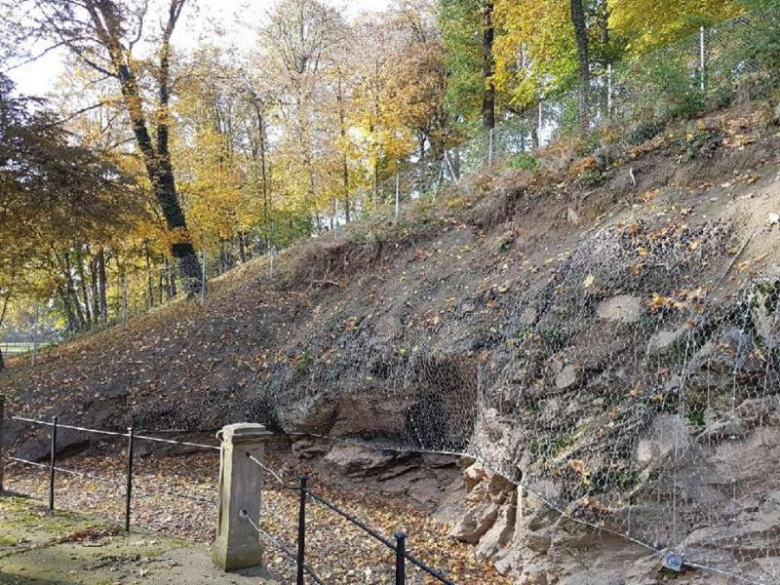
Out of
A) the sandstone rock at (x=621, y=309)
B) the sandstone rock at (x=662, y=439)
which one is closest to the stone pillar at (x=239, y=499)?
the sandstone rock at (x=662, y=439)

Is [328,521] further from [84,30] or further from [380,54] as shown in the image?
[380,54]

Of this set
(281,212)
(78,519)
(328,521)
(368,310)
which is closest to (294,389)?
(368,310)

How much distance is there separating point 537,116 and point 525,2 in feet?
17.4

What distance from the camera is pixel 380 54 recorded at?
16688mm

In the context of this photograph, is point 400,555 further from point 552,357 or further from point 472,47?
point 472,47

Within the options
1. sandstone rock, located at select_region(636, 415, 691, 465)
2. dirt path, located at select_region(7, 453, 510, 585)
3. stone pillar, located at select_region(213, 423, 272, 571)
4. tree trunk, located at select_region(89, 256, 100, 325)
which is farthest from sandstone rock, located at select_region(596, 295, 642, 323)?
tree trunk, located at select_region(89, 256, 100, 325)

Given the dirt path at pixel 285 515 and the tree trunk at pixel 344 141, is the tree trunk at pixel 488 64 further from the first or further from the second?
the dirt path at pixel 285 515

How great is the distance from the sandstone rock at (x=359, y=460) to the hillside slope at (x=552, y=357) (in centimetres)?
22

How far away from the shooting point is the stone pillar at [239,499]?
4512 millimetres

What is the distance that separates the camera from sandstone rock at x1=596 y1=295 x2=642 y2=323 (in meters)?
6.16

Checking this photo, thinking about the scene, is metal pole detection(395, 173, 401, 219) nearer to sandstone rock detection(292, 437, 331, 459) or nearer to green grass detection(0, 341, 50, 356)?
sandstone rock detection(292, 437, 331, 459)

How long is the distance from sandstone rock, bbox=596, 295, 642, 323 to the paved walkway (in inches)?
177

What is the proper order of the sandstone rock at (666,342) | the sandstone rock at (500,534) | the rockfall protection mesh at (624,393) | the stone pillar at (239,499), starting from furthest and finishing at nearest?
the sandstone rock at (500,534)
the sandstone rock at (666,342)
the rockfall protection mesh at (624,393)
the stone pillar at (239,499)

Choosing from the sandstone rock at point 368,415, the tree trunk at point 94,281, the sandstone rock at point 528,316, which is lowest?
the sandstone rock at point 368,415
